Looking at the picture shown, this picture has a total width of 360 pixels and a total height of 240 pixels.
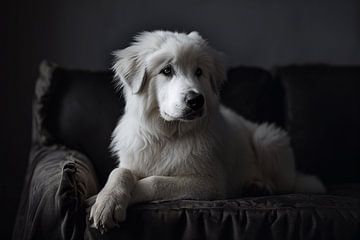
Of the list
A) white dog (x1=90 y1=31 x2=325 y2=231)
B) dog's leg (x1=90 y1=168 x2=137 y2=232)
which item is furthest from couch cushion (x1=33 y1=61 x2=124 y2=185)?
dog's leg (x1=90 y1=168 x2=137 y2=232)

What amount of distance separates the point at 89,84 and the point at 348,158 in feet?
4.89

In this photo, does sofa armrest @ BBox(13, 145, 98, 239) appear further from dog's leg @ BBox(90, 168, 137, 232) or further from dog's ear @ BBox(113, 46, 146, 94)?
dog's ear @ BBox(113, 46, 146, 94)

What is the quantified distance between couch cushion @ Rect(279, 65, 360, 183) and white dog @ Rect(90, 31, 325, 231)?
68 centimetres

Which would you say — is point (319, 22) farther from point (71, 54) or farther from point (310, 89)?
point (71, 54)

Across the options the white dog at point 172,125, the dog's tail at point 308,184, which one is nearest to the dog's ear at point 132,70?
the white dog at point 172,125

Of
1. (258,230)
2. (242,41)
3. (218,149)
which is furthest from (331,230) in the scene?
(242,41)

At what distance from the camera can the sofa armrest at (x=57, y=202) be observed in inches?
77.6

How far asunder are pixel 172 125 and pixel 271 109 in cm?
98

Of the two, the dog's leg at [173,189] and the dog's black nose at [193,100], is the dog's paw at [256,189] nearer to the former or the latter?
the dog's leg at [173,189]

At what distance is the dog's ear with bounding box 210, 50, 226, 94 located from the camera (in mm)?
2357

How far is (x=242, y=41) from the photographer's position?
141 inches

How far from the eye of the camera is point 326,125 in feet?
10.0

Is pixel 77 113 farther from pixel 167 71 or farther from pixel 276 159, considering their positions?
pixel 276 159

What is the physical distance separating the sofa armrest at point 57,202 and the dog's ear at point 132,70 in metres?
0.41
